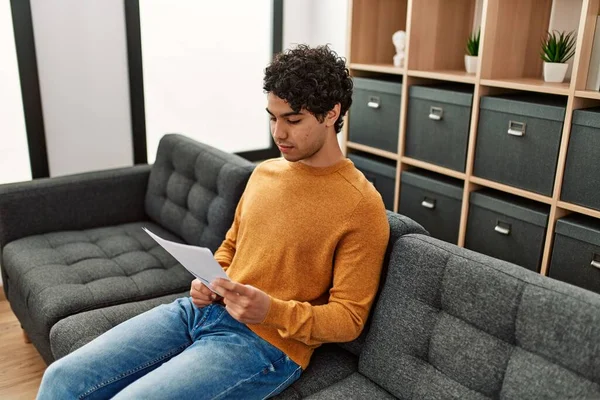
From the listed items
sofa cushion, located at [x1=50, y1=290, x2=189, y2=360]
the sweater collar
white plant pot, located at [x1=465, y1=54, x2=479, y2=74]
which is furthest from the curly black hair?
white plant pot, located at [x1=465, y1=54, x2=479, y2=74]

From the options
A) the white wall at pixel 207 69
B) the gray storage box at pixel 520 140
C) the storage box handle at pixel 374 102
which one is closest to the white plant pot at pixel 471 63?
the gray storage box at pixel 520 140

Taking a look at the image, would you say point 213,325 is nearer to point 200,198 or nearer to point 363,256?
point 363,256

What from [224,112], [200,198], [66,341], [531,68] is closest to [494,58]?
[531,68]

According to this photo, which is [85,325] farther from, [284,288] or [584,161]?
[584,161]

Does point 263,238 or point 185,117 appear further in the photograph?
point 185,117

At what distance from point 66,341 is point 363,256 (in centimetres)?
95

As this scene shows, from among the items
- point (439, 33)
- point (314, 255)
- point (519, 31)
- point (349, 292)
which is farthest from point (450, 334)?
point (439, 33)

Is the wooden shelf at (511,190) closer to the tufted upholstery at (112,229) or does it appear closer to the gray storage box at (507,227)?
the gray storage box at (507,227)

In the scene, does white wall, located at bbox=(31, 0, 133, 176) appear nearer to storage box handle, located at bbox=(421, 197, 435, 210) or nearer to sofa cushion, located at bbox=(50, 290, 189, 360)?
sofa cushion, located at bbox=(50, 290, 189, 360)

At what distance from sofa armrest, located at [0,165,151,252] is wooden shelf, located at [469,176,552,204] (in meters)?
1.51

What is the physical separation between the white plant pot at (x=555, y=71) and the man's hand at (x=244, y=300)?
165 cm

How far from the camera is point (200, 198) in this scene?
2.33m

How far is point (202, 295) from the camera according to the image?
1487 millimetres

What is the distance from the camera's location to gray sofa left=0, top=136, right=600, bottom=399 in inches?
44.9
